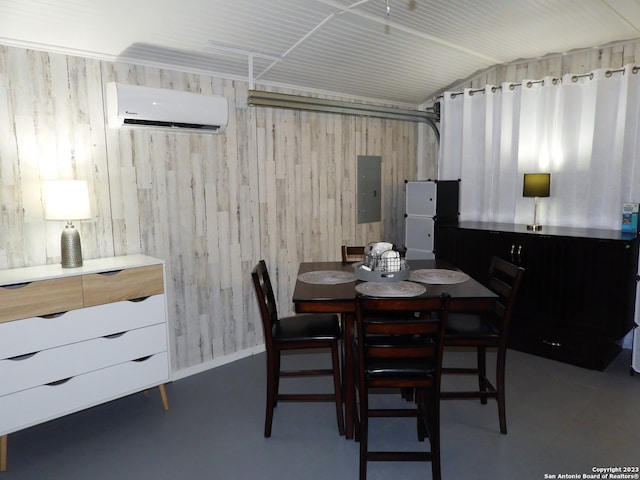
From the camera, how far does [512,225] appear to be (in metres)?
4.14

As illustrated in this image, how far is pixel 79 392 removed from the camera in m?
2.51

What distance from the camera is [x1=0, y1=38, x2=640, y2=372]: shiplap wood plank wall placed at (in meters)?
2.65

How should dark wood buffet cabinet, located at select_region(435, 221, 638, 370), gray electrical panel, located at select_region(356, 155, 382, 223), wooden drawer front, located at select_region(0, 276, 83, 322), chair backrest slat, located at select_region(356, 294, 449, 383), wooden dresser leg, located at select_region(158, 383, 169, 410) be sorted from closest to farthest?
chair backrest slat, located at select_region(356, 294, 449, 383), wooden drawer front, located at select_region(0, 276, 83, 322), wooden dresser leg, located at select_region(158, 383, 169, 410), dark wood buffet cabinet, located at select_region(435, 221, 638, 370), gray electrical panel, located at select_region(356, 155, 382, 223)

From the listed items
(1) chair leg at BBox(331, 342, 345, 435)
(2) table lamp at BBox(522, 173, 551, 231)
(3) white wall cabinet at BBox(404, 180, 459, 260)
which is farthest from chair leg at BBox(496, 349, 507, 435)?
(3) white wall cabinet at BBox(404, 180, 459, 260)

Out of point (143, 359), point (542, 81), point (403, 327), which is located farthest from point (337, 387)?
point (542, 81)

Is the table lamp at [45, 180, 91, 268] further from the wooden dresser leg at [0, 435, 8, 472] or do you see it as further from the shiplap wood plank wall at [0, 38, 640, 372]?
the wooden dresser leg at [0, 435, 8, 472]

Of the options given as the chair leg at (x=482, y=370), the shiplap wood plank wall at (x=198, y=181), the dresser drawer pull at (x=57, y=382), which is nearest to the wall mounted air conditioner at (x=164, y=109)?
the shiplap wood plank wall at (x=198, y=181)

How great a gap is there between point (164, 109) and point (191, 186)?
2.11 ft

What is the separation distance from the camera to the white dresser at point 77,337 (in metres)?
2.28

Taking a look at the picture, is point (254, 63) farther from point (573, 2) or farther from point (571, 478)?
point (571, 478)

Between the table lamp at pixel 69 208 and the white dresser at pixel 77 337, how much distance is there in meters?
0.10

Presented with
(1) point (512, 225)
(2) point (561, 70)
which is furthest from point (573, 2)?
(1) point (512, 225)

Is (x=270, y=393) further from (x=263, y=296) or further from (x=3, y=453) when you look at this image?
(x=3, y=453)

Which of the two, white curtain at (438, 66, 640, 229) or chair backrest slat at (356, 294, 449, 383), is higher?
white curtain at (438, 66, 640, 229)
